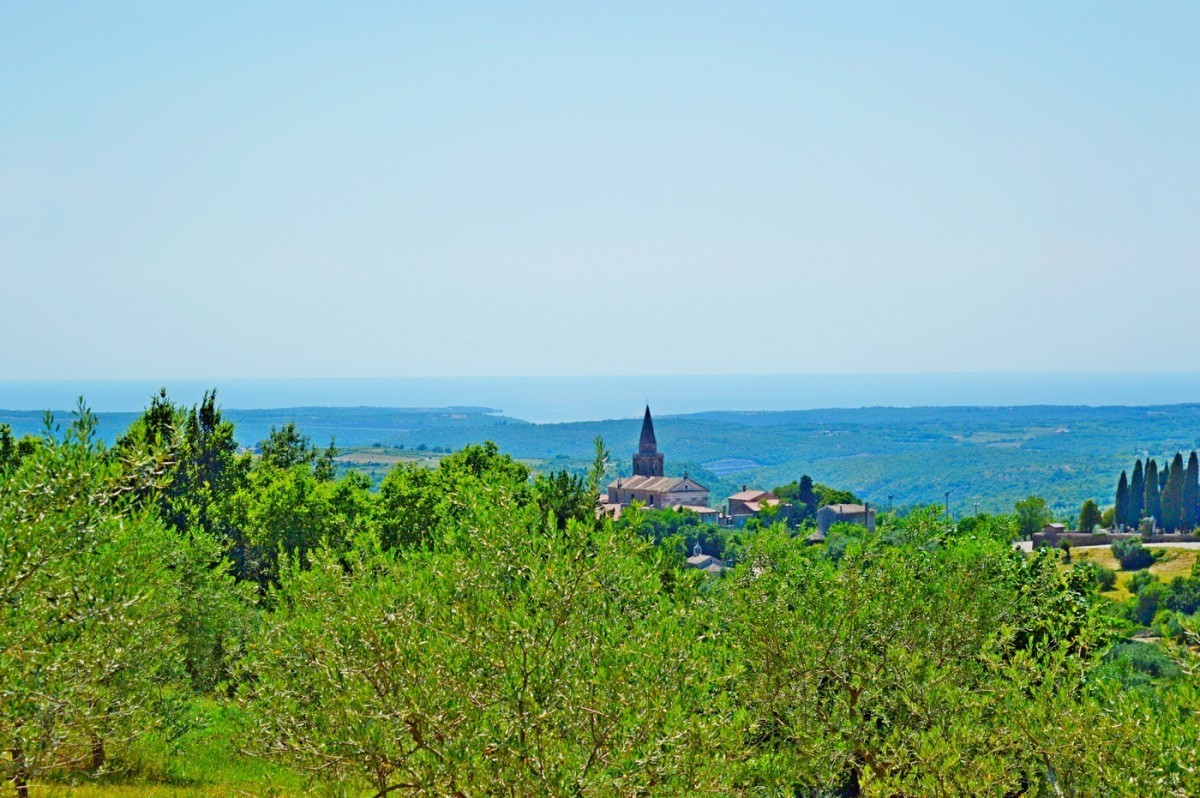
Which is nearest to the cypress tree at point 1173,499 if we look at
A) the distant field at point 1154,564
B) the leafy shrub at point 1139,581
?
the distant field at point 1154,564

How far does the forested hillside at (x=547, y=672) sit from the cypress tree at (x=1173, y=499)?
497 feet

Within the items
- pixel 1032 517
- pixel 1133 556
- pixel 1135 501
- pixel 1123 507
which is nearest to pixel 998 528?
pixel 1133 556

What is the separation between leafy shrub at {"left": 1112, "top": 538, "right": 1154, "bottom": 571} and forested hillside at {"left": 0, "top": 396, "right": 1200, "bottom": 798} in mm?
115865

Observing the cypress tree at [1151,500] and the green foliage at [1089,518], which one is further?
the cypress tree at [1151,500]

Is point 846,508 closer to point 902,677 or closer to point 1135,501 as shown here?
point 1135,501

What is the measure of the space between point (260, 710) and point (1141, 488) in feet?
532

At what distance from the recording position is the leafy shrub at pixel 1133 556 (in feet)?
398

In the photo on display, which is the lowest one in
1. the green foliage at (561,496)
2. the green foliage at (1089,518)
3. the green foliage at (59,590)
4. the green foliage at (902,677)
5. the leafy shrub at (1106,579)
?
the leafy shrub at (1106,579)

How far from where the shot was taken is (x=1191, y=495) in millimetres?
156875

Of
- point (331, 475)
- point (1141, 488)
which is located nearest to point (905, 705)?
point (331, 475)

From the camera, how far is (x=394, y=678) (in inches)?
449

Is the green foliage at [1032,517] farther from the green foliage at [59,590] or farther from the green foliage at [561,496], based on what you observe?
the green foliage at [59,590]

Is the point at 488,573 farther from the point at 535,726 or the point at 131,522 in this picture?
the point at 131,522

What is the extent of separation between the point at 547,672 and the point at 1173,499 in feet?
541
